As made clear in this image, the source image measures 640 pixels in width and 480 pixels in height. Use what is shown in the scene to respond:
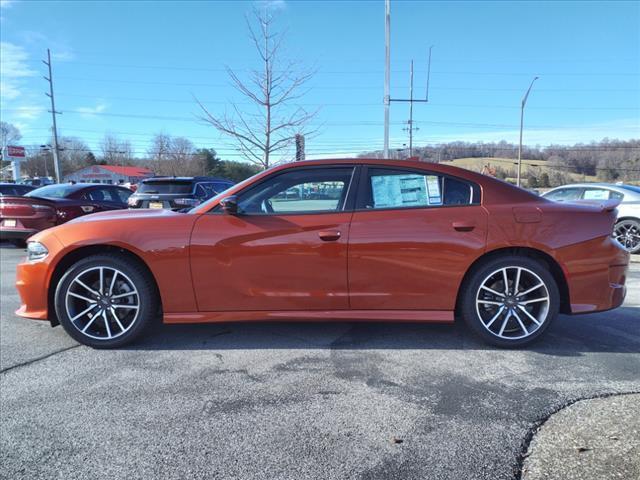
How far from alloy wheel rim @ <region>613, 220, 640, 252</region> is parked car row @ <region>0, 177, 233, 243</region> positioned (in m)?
8.55

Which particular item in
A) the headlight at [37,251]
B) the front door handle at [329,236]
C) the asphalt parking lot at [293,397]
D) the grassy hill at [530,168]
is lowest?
the asphalt parking lot at [293,397]

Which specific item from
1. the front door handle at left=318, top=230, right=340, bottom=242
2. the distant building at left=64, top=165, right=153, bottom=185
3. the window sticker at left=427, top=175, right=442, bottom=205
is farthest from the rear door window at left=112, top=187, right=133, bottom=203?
the distant building at left=64, top=165, right=153, bottom=185

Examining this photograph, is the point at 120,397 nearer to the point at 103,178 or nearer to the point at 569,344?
the point at 569,344

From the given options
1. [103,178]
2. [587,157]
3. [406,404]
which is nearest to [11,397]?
[406,404]

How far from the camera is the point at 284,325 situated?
3.96 metres

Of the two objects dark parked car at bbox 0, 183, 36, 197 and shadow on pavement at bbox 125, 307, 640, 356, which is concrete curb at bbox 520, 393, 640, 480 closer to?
shadow on pavement at bbox 125, 307, 640, 356

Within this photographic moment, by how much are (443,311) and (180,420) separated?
6.92 ft

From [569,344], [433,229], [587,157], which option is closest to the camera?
[433,229]

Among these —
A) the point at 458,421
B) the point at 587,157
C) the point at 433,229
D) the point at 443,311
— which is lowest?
the point at 458,421

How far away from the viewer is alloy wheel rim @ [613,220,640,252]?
8.15m

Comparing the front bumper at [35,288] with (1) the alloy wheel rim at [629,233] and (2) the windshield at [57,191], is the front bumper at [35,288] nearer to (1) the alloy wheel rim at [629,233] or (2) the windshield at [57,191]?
(2) the windshield at [57,191]

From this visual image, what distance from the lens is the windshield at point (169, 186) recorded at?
30.6 ft

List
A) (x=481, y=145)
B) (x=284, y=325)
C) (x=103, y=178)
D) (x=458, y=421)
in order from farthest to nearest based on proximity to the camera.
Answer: (x=103, y=178) < (x=481, y=145) < (x=284, y=325) < (x=458, y=421)

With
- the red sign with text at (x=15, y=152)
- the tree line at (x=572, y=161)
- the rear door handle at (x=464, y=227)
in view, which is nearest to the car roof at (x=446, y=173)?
the rear door handle at (x=464, y=227)
